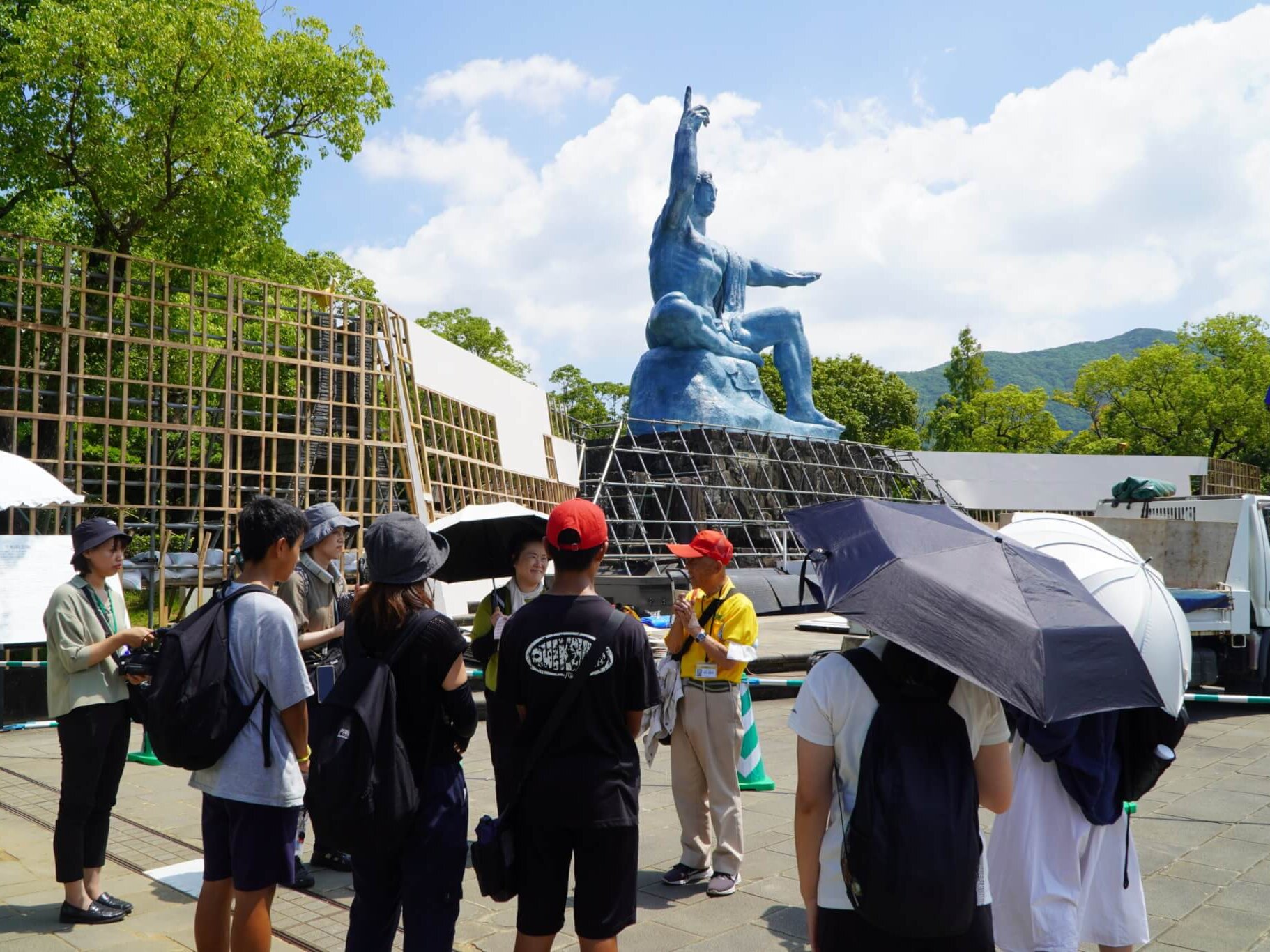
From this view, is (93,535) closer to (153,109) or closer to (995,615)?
(995,615)

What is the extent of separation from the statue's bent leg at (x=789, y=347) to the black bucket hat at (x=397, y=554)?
78.9ft

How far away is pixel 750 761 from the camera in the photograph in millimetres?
6609


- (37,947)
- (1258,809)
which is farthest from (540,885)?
(1258,809)

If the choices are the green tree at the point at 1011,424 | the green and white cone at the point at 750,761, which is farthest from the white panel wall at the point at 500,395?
the green tree at the point at 1011,424

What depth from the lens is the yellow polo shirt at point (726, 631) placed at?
16.3ft

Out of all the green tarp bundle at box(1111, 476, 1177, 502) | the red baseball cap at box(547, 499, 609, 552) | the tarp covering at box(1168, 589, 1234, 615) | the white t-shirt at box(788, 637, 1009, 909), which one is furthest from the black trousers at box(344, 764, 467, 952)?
the green tarp bundle at box(1111, 476, 1177, 502)

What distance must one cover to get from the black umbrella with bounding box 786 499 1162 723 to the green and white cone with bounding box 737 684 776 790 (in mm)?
3606

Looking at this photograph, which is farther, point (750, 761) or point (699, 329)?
point (699, 329)

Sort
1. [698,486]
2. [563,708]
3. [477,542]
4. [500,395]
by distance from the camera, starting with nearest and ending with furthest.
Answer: [563,708]
[477,542]
[500,395]
[698,486]

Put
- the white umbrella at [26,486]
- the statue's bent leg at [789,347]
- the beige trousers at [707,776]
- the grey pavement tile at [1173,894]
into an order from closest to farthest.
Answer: the grey pavement tile at [1173,894], the beige trousers at [707,776], the white umbrella at [26,486], the statue's bent leg at [789,347]

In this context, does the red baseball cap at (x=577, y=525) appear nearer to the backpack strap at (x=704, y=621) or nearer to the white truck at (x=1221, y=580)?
the backpack strap at (x=704, y=621)

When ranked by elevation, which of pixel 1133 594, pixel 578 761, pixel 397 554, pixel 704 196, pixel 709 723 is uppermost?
pixel 704 196

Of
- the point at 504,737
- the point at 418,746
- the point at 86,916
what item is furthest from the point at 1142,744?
the point at 86,916

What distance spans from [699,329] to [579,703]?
22.5m
